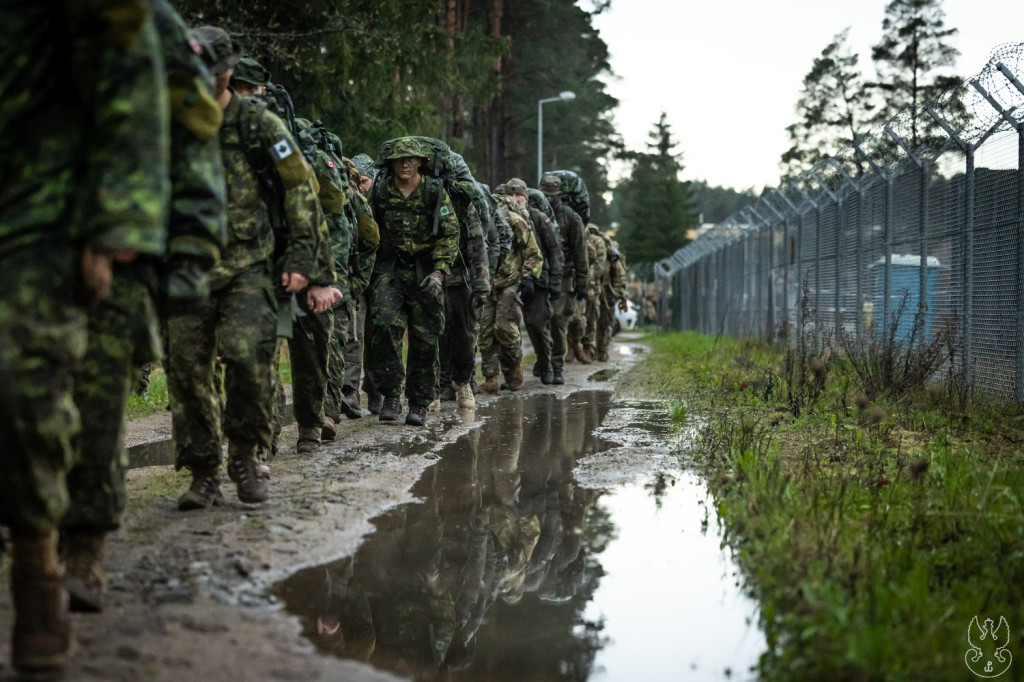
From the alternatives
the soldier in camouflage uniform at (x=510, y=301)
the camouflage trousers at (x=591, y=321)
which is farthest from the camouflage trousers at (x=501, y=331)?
the camouflage trousers at (x=591, y=321)

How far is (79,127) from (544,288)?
10.4m

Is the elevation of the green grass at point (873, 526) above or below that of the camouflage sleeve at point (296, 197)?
below

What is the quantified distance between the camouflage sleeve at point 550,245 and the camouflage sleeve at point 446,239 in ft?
14.7

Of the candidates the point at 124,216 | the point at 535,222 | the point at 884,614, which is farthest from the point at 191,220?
the point at 535,222

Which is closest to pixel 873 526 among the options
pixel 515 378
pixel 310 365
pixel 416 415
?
pixel 310 365

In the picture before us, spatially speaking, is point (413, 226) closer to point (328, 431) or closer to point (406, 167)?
point (406, 167)

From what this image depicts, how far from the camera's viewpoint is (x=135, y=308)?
12.7 feet

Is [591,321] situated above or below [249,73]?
below

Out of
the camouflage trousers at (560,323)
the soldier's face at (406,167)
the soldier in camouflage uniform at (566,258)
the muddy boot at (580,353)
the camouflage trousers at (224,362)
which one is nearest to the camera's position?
the camouflage trousers at (224,362)

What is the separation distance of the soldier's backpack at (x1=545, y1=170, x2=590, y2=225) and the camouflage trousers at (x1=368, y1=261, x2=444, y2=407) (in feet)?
18.3

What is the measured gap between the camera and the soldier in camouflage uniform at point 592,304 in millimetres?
17797

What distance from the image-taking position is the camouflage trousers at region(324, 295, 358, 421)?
8359mm

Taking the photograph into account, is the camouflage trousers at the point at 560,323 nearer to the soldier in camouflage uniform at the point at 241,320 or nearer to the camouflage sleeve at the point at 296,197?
the camouflage sleeve at the point at 296,197

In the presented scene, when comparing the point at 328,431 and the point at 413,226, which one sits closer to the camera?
the point at 328,431
